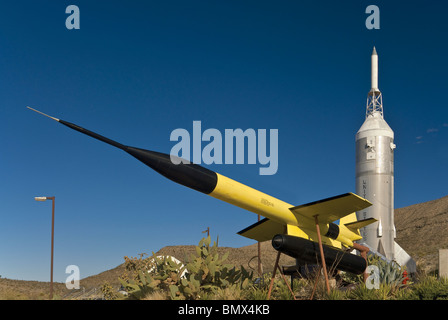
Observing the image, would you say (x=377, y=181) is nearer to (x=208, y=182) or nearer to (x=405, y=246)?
(x=208, y=182)

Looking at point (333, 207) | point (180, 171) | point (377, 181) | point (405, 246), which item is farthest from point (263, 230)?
point (405, 246)

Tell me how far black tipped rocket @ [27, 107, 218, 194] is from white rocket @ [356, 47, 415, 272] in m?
23.8

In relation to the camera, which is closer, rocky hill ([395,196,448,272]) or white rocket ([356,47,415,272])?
white rocket ([356,47,415,272])

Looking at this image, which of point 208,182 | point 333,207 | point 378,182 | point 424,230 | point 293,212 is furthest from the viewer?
point 424,230

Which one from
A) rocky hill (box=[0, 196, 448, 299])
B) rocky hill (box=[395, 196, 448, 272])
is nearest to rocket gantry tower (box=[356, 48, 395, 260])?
rocky hill (box=[395, 196, 448, 272])

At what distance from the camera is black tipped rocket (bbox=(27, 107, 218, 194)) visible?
10375 mm

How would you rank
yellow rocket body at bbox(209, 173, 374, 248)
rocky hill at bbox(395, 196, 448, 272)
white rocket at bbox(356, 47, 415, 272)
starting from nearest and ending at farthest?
1. yellow rocket body at bbox(209, 173, 374, 248)
2. white rocket at bbox(356, 47, 415, 272)
3. rocky hill at bbox(395, 196, 448, 272)

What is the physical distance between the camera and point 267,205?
1286 cm

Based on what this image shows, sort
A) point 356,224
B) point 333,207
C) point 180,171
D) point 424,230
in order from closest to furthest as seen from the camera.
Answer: point 180,171 < point 333,207 < point 356,224 < point 424,230

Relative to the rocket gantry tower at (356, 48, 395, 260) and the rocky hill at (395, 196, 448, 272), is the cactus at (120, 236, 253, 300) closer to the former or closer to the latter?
the rocket gantry tower at (356, 48, 395, 260)

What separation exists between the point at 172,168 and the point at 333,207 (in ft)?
19.7

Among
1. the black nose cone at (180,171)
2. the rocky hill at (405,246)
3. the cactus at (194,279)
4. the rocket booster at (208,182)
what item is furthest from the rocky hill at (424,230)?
the black nose cone at (180,171)

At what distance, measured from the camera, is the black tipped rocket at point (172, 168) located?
10.4 meters
